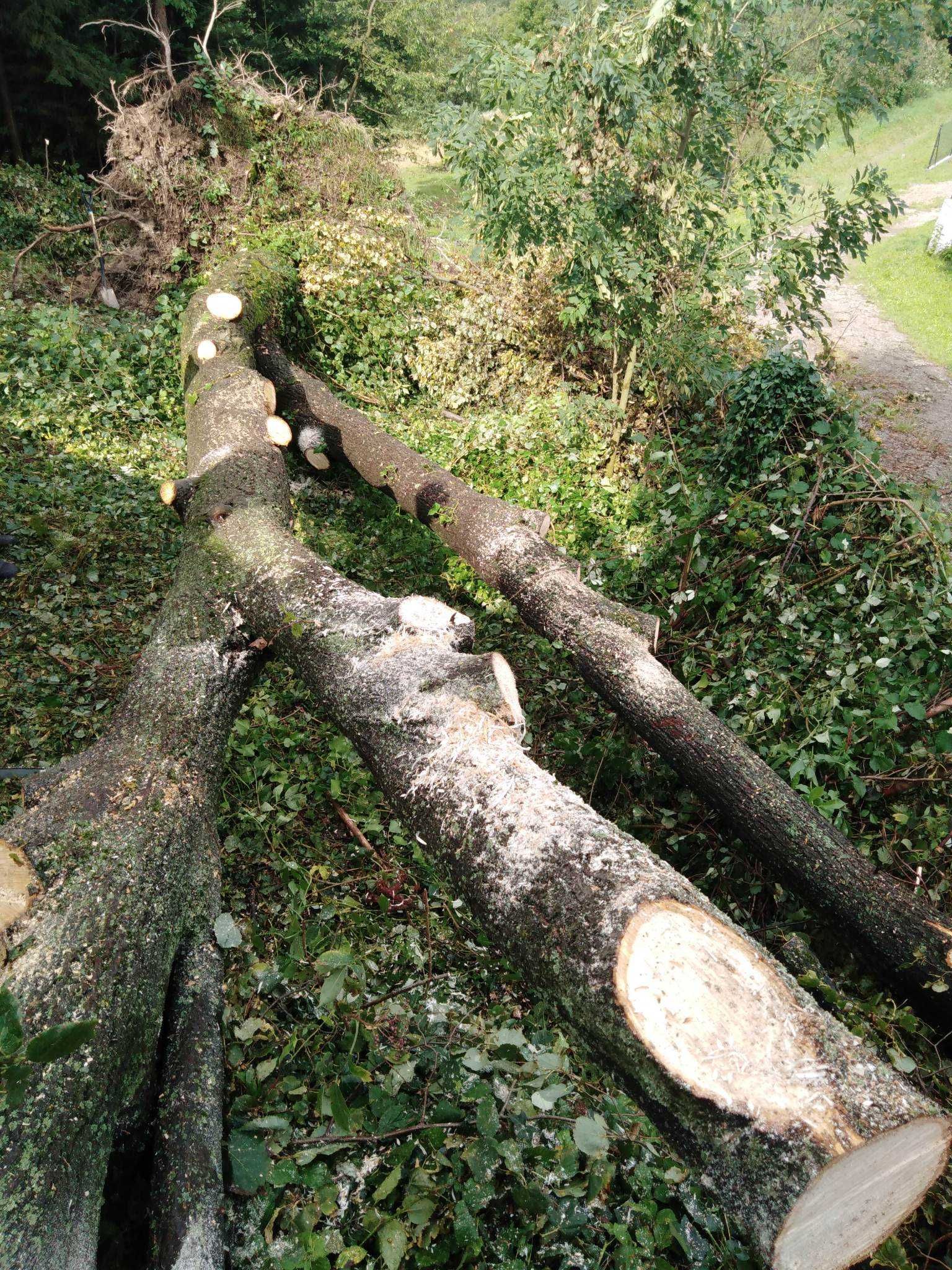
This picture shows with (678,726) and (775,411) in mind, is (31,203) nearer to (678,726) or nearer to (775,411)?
(775,411)

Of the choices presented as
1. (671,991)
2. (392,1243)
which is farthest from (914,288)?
(392,1243)

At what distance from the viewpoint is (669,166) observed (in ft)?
17.8

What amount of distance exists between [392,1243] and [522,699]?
2.67 metres

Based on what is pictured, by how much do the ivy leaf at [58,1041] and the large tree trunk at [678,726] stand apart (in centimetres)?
263

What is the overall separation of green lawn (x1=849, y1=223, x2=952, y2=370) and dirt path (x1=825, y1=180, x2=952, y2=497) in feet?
0.67

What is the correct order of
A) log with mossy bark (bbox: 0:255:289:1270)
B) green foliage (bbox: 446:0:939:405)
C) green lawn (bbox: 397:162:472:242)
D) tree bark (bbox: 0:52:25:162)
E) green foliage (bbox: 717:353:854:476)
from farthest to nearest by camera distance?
tree bark (bbox: 0:52:25:162) → green lawn (bbox: 397:162:472:242) → green foliage (bbox: 446:0:939:405) → green foliage (bbox: 717:353:854:476) → log with mossy bark (bbox: 0:255:289:1270)

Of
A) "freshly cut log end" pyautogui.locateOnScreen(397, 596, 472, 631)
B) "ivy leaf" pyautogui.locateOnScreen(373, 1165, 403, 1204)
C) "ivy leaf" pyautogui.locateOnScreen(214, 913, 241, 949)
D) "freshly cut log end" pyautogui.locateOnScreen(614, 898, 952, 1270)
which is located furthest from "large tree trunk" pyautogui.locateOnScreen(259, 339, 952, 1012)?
"ivy leaf" pyautogui.locateOnScreen(214, 913, 241, 949)

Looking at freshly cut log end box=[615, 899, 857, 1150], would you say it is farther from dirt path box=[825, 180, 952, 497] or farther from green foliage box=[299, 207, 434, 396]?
green foliage box=[299, 207, 434, 396]

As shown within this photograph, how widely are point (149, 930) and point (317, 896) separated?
0.89 m

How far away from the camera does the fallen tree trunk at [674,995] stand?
1.53 metres

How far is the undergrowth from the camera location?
217 cm

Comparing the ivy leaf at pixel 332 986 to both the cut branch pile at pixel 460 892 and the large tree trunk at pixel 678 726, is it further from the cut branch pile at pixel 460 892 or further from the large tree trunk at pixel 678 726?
the large tree trunk at pixel 678 726

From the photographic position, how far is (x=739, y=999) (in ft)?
5.45

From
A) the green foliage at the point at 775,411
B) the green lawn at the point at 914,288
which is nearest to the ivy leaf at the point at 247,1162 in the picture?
the green foliage at the point at 775,411
